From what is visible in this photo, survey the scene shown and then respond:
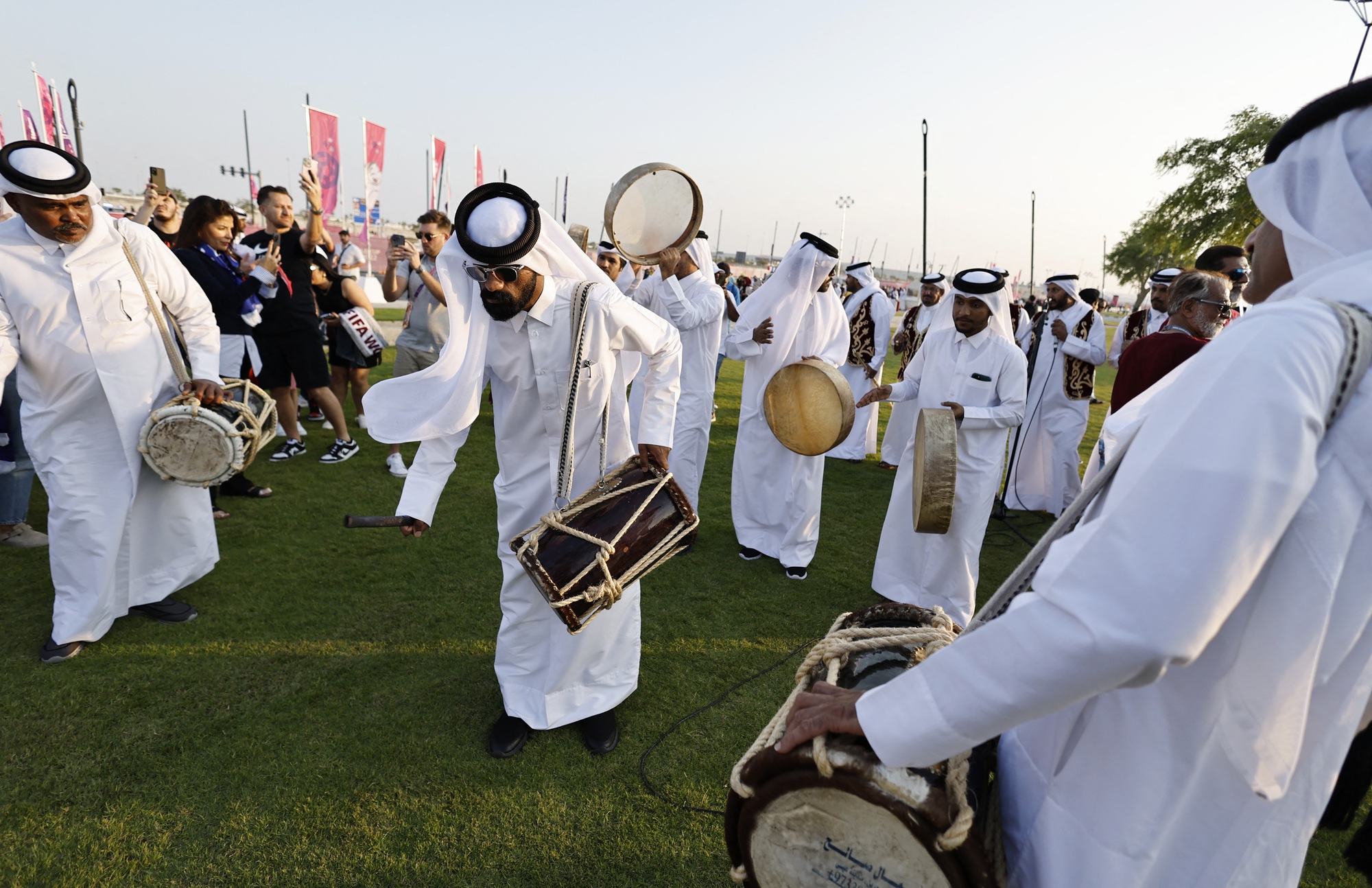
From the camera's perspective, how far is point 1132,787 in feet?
3.26

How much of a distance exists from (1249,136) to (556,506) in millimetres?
27842

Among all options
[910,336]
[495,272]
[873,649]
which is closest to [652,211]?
[495,272]

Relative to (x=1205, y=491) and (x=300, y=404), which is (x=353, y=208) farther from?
(x=1205, y=491)

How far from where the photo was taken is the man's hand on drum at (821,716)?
113cm

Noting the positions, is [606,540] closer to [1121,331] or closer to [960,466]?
[960,466]

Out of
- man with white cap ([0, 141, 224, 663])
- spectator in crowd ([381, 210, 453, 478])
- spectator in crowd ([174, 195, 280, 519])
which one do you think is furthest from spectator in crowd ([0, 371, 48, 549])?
spectator in crowd ([381, 210, 453, 478])

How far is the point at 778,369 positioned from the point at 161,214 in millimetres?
5032

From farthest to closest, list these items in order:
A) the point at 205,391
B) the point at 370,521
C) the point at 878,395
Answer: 1. the point at 878,395
2. the point at 205,391
3. the point at 370,521

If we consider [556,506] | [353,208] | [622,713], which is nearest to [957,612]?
[622,713]

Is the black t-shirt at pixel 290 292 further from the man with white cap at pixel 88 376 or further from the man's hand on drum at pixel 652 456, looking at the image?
the man's hand on drum at pixel 652 456

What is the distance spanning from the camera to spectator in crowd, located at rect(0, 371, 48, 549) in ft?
14.2

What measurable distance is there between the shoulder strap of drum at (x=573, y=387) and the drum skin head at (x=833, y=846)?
1490 mm

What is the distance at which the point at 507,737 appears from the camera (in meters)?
2.84

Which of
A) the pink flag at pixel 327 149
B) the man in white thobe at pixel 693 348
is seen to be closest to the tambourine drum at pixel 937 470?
the man in white thobe at pixel 693 348
